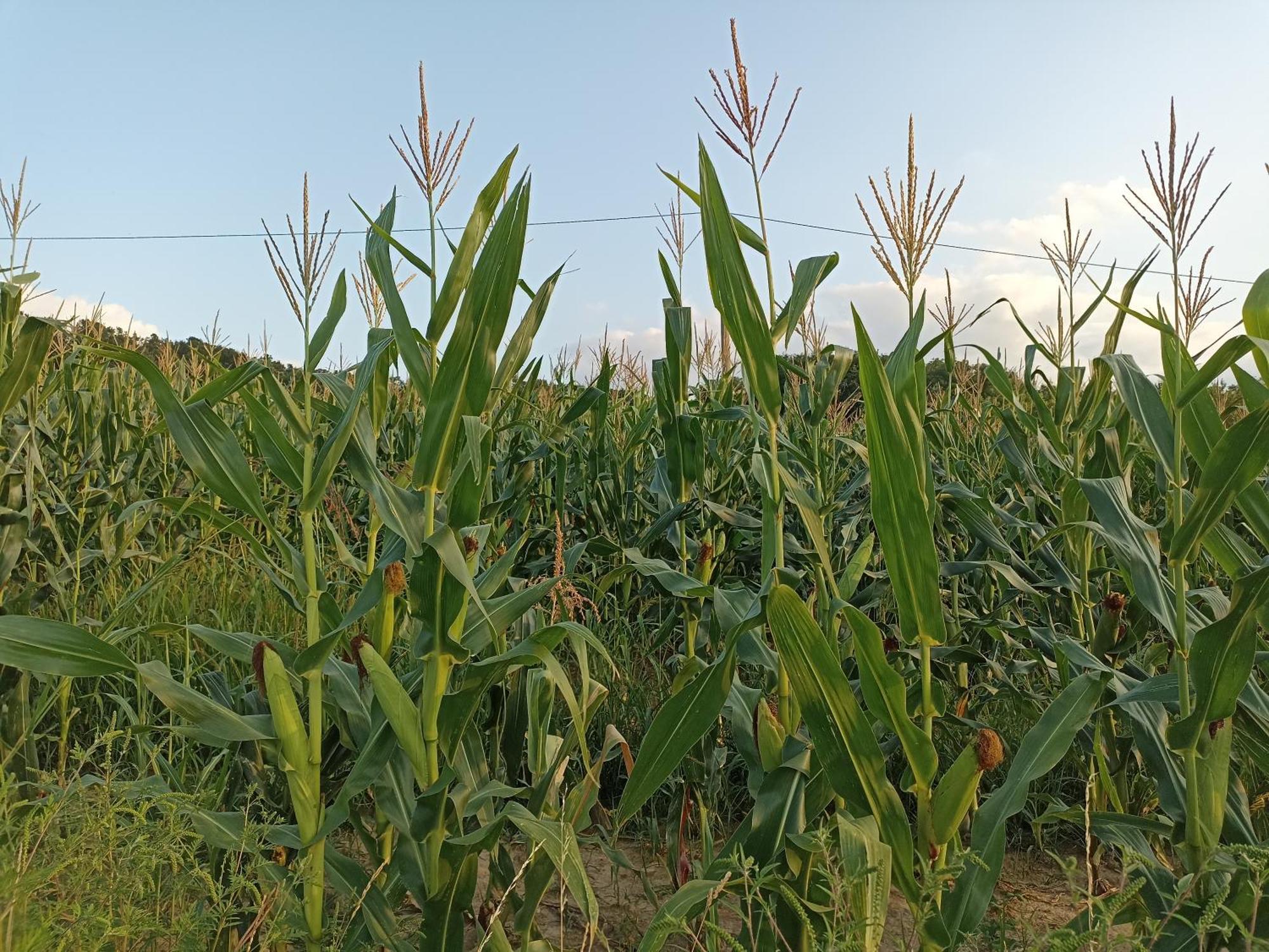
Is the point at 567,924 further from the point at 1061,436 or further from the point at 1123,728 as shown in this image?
the point at 1061,436

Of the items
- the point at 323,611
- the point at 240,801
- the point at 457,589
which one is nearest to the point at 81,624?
the point at 240,801

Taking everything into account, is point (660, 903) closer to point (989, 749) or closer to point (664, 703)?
point (664, 703)

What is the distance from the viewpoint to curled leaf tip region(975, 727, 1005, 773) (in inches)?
54.7

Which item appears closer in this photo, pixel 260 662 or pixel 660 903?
pixel 260 662

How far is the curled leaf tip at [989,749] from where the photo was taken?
54.7 inches

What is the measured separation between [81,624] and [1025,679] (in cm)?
327

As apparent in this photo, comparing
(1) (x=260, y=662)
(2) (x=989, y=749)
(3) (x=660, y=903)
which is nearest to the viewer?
(2) (x=989, y=749)

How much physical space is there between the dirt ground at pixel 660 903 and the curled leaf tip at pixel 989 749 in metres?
0.72

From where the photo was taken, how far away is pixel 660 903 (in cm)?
222

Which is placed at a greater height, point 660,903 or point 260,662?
point 260,662

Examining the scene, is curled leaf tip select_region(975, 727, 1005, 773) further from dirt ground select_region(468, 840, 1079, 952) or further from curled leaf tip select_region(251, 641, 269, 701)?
curled leaf tip select_region(251, 641, 269, 701)

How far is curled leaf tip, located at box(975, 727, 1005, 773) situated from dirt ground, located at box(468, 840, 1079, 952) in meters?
0.72

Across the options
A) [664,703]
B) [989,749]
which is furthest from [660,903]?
[989,749]

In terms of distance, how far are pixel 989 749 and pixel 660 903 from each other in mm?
1171
